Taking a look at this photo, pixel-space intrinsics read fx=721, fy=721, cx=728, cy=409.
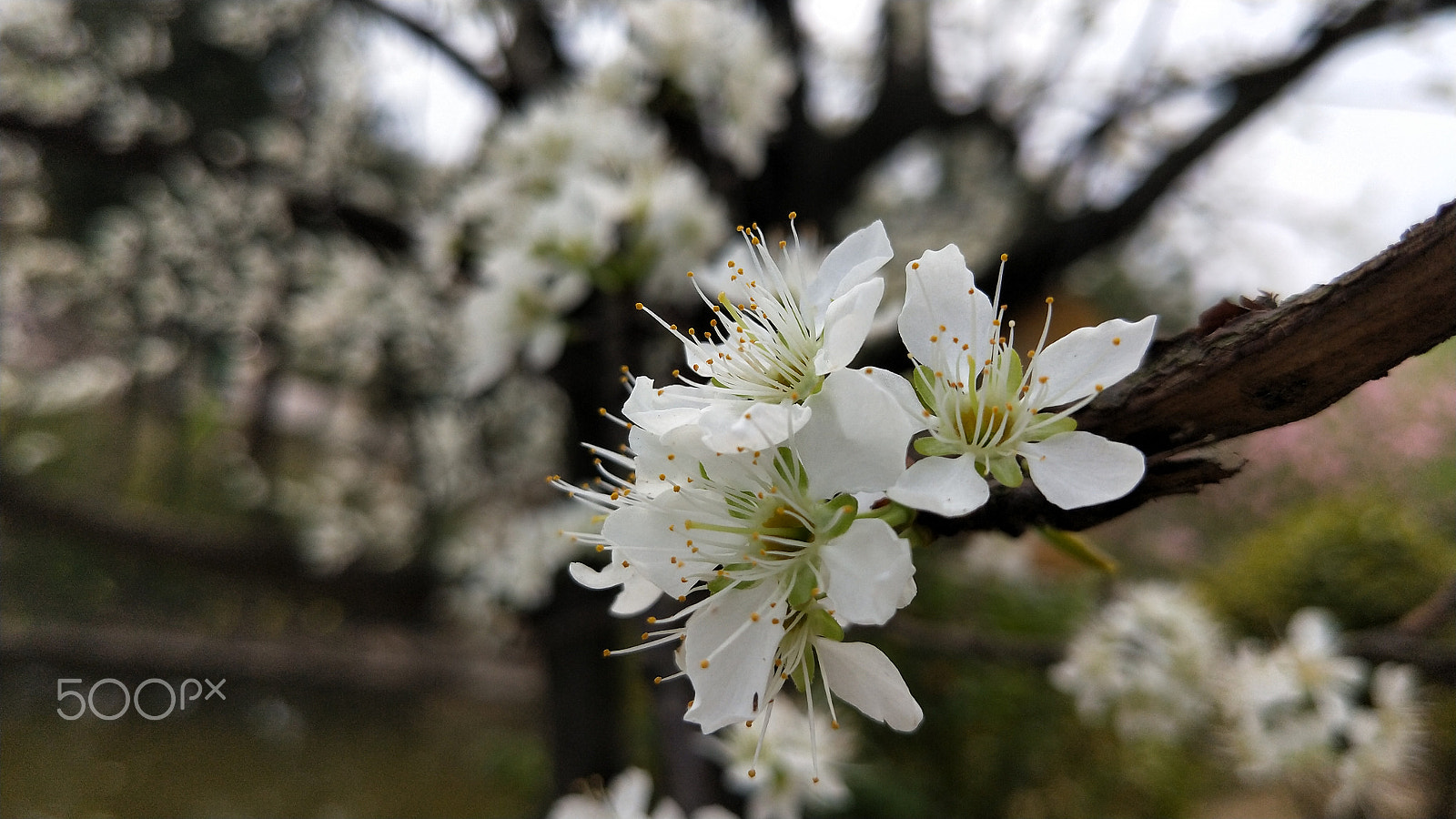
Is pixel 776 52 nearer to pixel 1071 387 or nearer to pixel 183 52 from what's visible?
pixel 1071 387

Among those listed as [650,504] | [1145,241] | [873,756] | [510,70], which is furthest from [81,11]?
[1145,241]

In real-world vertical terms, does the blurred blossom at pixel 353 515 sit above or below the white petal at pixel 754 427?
above

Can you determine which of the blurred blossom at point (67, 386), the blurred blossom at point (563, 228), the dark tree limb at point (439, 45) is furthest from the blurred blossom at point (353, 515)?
the dark tree limb at point (439, 45)

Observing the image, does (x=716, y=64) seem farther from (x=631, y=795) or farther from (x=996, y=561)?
(x=996, y=561)

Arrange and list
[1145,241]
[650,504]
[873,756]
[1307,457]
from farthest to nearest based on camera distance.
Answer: [1145,241] < [873,756] < [1307,457] < [650,504]

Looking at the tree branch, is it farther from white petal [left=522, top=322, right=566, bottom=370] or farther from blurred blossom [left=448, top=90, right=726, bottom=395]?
white petal [left=522, top=322, right=566, bottom=370]

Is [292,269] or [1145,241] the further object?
[1145,241]

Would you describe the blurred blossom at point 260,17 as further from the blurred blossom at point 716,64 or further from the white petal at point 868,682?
the white petal at point 868,682
